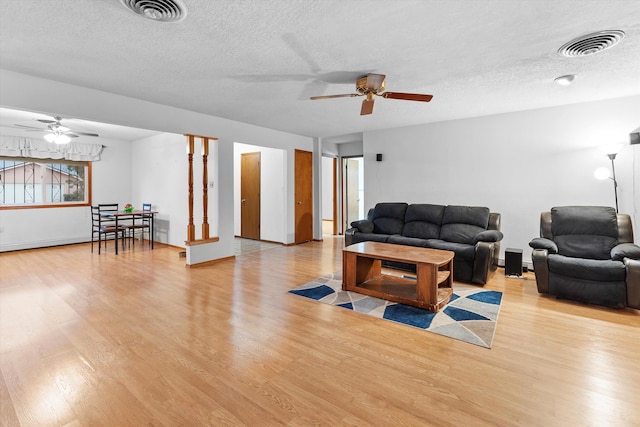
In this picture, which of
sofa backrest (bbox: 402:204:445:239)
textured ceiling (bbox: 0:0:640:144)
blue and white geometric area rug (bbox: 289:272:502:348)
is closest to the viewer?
textured ceiling (bbox: 0:0:640:144)

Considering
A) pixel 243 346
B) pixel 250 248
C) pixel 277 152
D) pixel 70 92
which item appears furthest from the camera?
pixel 277 152

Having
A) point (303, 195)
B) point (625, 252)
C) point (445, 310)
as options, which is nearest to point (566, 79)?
point (625, 252)

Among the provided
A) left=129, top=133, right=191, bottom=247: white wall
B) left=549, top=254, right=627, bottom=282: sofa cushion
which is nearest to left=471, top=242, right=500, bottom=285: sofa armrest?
left=549, top=254, right=627, bottom=282: sofa cushion

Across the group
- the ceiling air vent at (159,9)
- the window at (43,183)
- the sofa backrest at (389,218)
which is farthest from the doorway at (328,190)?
the ceiling air vent at (159,9)

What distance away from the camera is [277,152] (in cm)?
687

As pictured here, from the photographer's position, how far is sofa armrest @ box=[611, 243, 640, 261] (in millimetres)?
3072

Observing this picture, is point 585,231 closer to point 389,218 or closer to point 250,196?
point 389,218

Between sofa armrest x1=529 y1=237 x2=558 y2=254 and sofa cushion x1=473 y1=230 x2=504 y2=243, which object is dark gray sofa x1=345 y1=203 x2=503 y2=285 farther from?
sofa armrest x1=529 y1=237 x2=558 y2=254

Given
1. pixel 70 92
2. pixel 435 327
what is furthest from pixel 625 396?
pixel 70 92

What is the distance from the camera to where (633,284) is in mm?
2941

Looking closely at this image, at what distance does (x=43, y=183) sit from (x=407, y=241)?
7.64m

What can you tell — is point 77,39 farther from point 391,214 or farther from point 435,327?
point 391,214

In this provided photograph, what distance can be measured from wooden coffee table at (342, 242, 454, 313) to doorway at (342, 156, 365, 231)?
13.8 ft

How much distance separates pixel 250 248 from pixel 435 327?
176 inches
